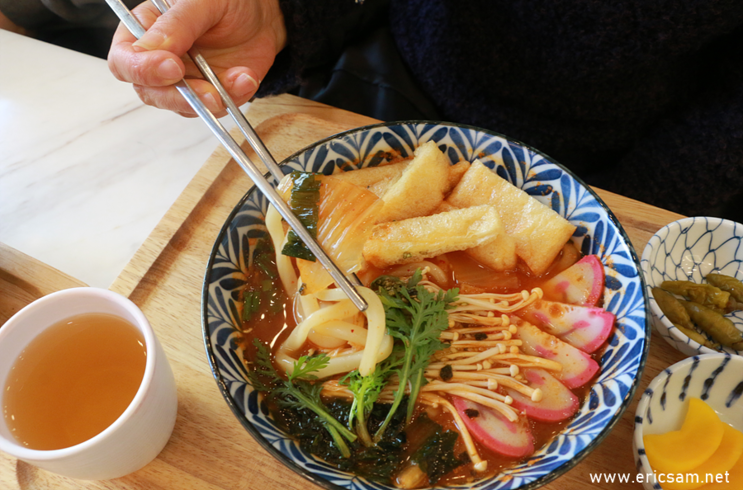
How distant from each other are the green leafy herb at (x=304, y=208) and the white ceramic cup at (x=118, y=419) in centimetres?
39

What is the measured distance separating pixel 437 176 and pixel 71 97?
1908 mm

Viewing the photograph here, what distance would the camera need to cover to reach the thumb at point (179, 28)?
49.2 inches

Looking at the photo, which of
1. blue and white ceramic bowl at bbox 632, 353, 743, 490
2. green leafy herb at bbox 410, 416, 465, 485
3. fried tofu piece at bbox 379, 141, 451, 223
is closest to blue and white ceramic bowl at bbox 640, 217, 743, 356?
blue and white ceramic bowl at bbox 632, 353, 743, 490

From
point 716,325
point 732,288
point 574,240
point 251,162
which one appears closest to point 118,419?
point 251,162

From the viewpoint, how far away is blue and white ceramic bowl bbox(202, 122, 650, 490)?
1.04m

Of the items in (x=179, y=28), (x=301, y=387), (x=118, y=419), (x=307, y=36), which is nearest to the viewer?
(x=118, y=419)

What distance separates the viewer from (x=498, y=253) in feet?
4.55

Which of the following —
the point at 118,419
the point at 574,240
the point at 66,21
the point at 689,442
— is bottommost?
the point at 689,442

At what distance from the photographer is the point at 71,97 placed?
2232 millimetres

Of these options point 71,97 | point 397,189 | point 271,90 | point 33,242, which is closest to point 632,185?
point 397,189

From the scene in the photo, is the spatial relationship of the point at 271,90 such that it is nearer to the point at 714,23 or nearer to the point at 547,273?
the point at 547,273

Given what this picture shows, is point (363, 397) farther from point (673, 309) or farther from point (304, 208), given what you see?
point (673, 309)

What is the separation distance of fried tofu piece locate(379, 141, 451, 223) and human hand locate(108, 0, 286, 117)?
568 millimetres

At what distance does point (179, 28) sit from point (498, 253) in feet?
3.74
